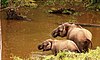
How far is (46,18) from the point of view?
63.7 ft

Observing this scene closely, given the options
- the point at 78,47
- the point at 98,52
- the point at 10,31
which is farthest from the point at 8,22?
the point at 98,52

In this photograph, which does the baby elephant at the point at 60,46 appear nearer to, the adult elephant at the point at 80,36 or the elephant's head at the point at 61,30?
the adult elephant at the point at 80,36

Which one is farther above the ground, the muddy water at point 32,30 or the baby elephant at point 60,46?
the baby elephant at point 60,46

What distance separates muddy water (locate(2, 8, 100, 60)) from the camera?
→ 1231 centimetres

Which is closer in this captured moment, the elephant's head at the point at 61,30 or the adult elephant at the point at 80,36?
the adult elephant at the point at 80,36

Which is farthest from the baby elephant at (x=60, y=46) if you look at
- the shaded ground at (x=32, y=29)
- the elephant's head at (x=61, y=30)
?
the elephant's head at (x=61, y=30)

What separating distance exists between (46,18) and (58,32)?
7.26 meters

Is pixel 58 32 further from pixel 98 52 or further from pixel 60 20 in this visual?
pixel 60 20

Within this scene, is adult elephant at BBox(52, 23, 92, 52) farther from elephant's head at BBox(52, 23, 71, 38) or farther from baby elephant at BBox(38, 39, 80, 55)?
baby elephant at BBox(38, 39, 80, 55)

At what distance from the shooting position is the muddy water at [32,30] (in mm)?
12308

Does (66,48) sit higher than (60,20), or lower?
higher

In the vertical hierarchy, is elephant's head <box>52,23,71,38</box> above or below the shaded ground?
above

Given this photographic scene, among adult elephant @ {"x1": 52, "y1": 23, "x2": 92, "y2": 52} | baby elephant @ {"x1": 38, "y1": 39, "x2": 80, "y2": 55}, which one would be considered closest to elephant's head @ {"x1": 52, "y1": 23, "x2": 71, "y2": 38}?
adult elephant @ {"x1": 52, "y1": 23, "x2": 92, "y2": 52}

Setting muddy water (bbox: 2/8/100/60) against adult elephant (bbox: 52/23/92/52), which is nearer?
adult elephant (bbox: 52/23/92/52)
